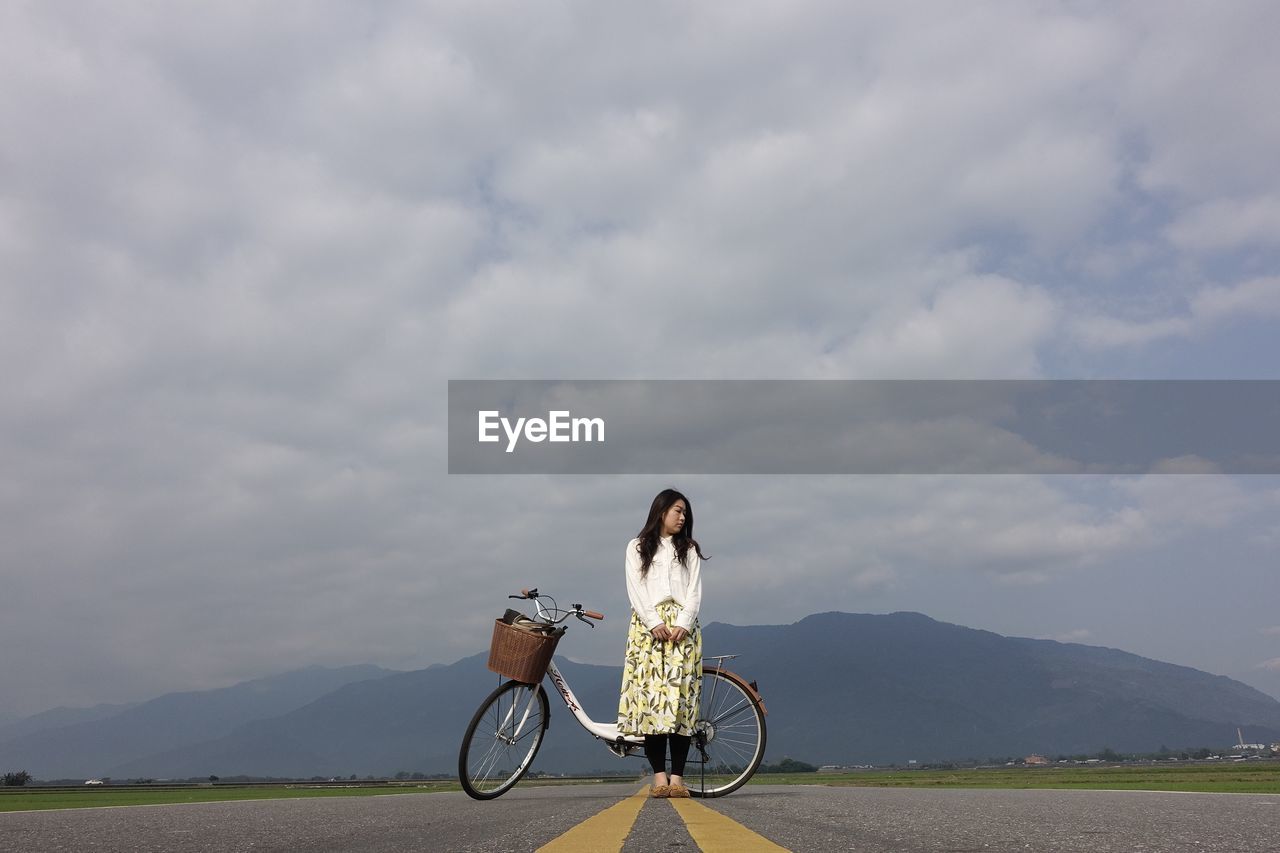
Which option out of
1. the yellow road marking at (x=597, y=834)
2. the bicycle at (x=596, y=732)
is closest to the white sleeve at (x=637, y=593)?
the bicycle at (x=596, y=732)

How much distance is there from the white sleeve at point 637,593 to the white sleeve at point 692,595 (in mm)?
202

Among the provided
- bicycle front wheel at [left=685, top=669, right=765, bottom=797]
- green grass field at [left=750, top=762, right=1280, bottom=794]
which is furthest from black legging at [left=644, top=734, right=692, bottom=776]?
green grass field at [left=750, top=762, right=1280, bottom=794]

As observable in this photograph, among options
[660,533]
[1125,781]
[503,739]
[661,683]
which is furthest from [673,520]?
[1125,781]

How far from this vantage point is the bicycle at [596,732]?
23.8 feet

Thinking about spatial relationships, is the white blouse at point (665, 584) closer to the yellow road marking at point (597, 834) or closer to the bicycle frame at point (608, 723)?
the bicycle frame at point (608, 723)

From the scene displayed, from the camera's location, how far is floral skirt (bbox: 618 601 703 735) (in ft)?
22.4

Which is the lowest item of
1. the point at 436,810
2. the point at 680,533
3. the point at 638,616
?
the point at 436,810

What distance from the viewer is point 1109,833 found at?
155 inches

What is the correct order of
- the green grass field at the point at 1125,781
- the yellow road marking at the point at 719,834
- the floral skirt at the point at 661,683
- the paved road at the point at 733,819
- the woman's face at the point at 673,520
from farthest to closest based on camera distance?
1. the green grass field at the point at 1125,781
2. the woman's face at the point at 673,520
3. the floral skirt at the point at 661,683
4. the paved road at the point at 733,819
5. the yellow road marking at the point at 719,834

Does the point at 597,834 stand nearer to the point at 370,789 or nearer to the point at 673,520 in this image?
the point at 673,520

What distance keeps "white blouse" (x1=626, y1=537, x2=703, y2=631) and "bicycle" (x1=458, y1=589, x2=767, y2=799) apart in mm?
661

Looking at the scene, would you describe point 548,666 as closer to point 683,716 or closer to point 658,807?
point 683,716

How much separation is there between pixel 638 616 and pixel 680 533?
753mm

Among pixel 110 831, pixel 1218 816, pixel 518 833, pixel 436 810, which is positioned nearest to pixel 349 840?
pixel 518 833
